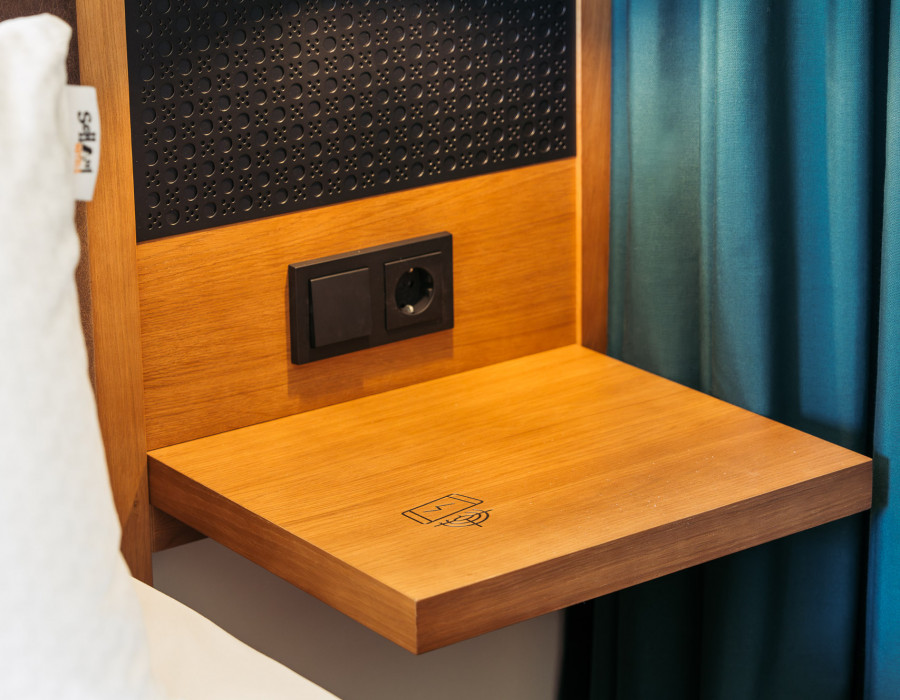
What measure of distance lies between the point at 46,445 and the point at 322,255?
0.60m

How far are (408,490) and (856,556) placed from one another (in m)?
0.46

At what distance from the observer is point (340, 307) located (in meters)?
1.27

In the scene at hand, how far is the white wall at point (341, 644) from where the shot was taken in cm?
128

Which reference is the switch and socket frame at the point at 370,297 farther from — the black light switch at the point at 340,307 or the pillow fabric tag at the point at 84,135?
the pillow fabric tag at the point at 84,135

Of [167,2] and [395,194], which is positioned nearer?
[167,2]

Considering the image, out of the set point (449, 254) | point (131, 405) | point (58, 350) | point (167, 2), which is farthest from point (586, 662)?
point (58, 350)

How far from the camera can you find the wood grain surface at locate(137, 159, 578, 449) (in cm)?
119

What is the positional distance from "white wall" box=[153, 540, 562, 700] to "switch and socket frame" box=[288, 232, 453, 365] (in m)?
0.23

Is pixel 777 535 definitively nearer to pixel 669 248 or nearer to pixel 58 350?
pixel 669 248

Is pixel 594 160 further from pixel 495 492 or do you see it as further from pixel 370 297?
pixel 495 492

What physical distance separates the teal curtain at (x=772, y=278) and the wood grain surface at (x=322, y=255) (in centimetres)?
10

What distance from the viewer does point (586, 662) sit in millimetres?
1557

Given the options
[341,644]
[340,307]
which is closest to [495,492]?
[340,307]

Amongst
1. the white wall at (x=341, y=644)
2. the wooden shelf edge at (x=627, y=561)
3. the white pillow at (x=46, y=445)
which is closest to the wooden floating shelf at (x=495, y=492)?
the wooden shelf edge at (x=627, y=561)
